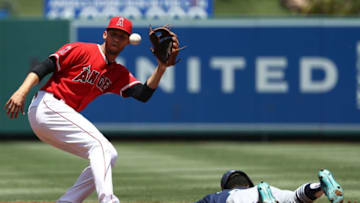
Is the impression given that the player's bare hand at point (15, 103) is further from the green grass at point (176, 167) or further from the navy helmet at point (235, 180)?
the green grass at point (176, 167)

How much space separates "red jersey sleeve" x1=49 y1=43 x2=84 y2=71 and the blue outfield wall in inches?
487

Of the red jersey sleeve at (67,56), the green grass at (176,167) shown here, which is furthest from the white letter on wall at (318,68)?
the red jersey sleeve at (67,56)

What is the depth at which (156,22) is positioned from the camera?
766 inches

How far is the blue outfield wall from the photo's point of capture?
64.1 ft

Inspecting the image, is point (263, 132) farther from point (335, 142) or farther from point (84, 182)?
point (84, 182)

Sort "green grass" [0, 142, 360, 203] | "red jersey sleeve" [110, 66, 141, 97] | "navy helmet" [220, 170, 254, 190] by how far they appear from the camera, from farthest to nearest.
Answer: "green grass" [0, 142, 360, 203] → "red jersey sleeve" [110, 66, 141, 97] → "navy helmet" [220, 170, 254, 190]

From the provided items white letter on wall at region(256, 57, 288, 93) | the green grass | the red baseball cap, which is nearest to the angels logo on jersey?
the red baseball cap

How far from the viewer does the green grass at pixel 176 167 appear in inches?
389

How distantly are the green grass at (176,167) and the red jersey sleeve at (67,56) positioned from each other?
228 centimetres

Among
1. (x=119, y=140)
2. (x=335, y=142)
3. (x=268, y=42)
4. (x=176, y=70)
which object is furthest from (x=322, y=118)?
(x=119, y=140)

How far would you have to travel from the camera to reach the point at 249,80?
19719 millimetres

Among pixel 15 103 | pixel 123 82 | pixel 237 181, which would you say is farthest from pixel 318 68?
pixel 15 103

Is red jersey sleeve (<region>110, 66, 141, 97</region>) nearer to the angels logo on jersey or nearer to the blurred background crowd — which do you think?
the angels logo on jersey

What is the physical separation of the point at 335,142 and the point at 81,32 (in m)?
6.80
